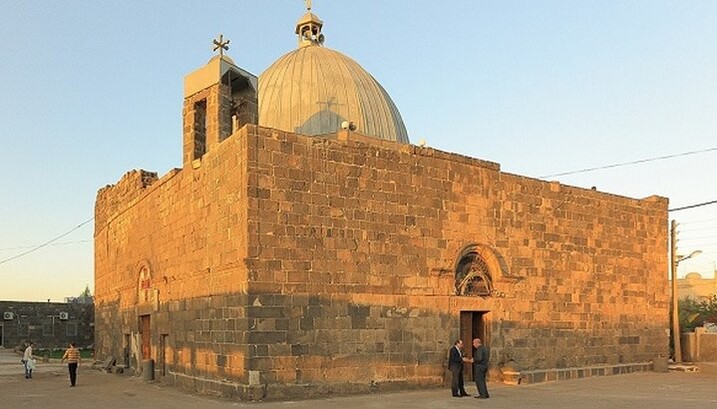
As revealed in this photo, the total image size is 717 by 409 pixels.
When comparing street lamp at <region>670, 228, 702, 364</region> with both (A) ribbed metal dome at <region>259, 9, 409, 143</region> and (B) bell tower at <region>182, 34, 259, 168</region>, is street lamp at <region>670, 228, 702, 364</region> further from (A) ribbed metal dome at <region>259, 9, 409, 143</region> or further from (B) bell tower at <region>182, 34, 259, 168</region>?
(B) bell tower at <region>182, 34, 259, 168</region>

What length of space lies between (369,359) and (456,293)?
2.85 m

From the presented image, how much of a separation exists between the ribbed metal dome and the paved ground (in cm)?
855

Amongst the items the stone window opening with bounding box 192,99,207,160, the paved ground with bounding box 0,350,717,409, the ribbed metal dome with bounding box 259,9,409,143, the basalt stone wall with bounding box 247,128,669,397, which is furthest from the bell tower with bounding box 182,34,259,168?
the paved ground with bounding box 0,350,717,409

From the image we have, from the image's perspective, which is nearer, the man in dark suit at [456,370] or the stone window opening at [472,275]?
the man in dark suit at [456,370]

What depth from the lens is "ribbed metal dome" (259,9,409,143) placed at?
2009cm

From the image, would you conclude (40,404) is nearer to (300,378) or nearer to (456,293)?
(300,378)

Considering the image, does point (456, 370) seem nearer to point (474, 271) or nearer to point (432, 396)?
point (432, 396)

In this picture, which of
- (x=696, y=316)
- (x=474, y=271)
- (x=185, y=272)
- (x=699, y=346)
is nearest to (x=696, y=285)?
(x=696, y=316)

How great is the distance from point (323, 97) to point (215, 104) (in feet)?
19.4

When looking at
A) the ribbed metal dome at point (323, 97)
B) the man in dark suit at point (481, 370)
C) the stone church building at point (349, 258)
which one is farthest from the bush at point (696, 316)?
the man in dark suit at point (481, 370)

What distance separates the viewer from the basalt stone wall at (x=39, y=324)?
128ft

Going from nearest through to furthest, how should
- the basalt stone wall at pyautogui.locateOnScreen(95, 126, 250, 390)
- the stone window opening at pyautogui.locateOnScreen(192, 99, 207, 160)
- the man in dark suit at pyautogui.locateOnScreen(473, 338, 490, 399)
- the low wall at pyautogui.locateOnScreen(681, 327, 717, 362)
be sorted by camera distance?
the basalt stone wall at pyautogui.locateOnScreen(95, 126, 250, 390) → the man in dark suit at pyautogui.locateOnScreen(473, 338, 490, 399) → the stone window opening at pyautogui.locateOnScreen(192, 99, 207, 160) → the low wall at pyautogui.locateOnScreen(681, 327, 717, 362)

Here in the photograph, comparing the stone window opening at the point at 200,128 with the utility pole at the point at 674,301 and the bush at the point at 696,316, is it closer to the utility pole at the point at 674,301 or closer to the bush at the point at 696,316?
the utility pole at the point at 674,301

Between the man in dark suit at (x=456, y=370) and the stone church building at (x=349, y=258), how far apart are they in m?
1.03
